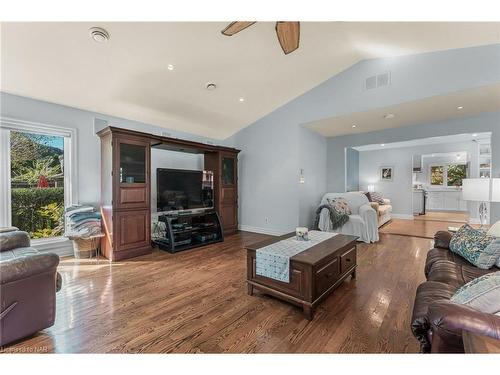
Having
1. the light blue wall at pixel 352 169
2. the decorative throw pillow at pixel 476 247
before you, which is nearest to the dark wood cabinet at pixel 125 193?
the decorative throw pillow at pixel 476 247

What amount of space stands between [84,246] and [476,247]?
4816 millimetres

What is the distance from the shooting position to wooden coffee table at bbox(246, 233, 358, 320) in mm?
1948

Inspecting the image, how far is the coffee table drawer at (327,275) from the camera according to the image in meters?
2.04

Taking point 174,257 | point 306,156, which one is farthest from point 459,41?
point 174,257

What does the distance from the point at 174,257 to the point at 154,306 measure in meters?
1.46

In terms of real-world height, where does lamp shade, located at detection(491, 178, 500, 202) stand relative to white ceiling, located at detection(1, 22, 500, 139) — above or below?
below

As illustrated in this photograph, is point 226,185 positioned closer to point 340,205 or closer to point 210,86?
point 210,86

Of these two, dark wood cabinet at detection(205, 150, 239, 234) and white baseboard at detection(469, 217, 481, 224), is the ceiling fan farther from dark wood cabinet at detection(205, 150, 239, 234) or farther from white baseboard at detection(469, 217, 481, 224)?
white baseboard at detection(469, 217, 481, 224)

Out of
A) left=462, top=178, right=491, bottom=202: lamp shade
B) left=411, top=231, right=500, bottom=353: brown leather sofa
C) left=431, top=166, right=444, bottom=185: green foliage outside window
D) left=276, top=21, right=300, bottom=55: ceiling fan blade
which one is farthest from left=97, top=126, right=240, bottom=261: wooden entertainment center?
left=431, top=166, right=444, bottom=185: green foliage outside window

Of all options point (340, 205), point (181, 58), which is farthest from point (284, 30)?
point (340, 205)

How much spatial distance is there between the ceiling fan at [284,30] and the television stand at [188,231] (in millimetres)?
2928

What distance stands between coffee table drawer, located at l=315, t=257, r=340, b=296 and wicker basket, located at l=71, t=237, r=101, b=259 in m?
3.30

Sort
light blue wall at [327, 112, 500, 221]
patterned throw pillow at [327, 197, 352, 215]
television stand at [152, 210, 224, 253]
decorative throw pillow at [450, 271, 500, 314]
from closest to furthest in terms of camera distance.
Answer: decorative throw pillow at [450, 271, 500, 314] < television stand at [152, 210, 224, 253] < light blue wall at [327, 112, 500, 221] < patterned throw pillow at [327, 197, 352, 215]

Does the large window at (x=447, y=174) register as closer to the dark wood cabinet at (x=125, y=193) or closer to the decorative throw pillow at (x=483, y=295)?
the decorative throw pillow at (x=483, y=295)
